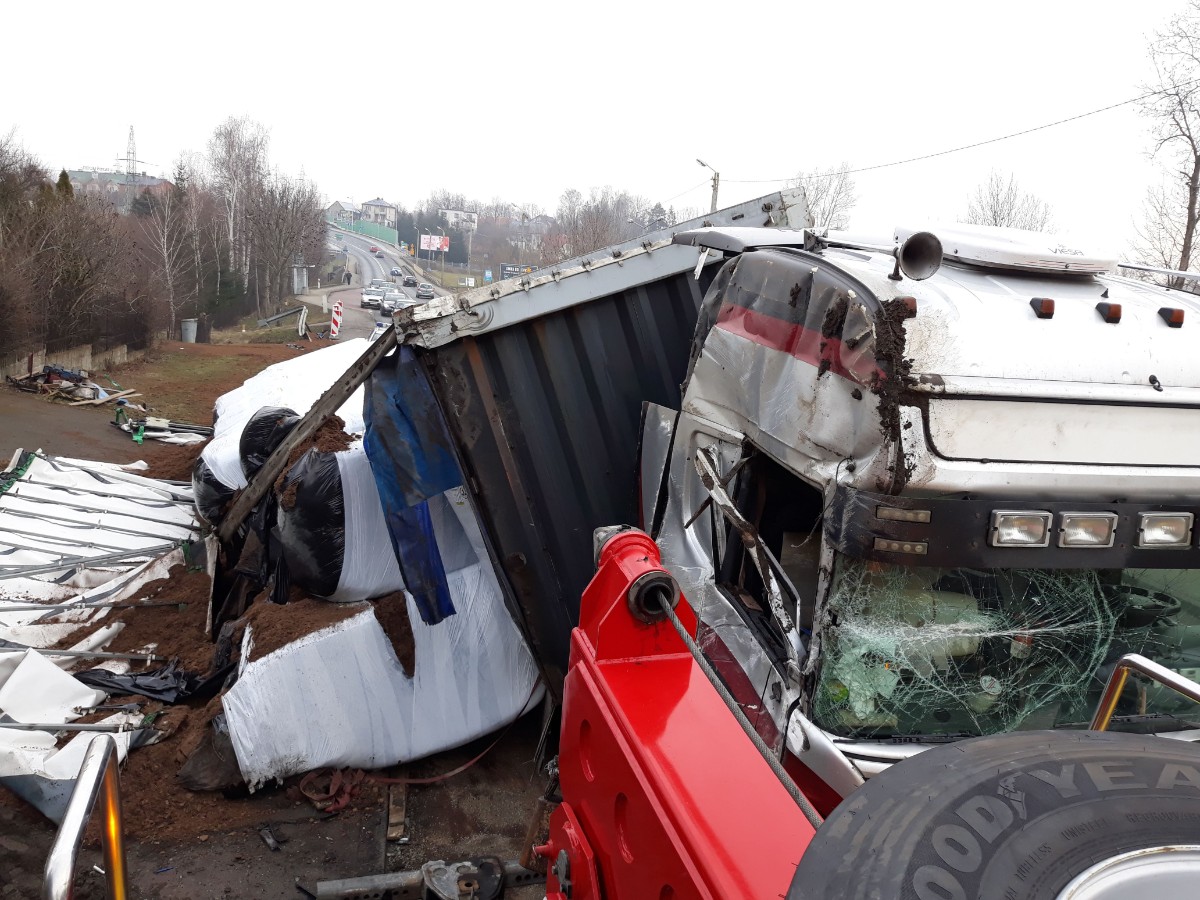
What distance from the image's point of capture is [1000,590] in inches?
84.1

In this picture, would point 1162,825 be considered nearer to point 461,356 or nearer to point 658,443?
point 658,443

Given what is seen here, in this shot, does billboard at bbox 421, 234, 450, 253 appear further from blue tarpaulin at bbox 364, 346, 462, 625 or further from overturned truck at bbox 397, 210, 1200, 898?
overturned truck at bbox 397, 210, 1200, 898

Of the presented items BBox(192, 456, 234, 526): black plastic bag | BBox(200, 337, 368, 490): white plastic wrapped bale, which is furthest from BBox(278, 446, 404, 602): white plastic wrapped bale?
BBox(192, 456, 234, 526): black plastic bag

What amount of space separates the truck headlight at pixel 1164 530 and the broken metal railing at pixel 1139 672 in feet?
1.46

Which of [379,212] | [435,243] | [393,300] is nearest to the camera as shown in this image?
[393,300]

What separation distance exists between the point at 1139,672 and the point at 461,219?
291 feet

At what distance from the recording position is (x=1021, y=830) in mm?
1020

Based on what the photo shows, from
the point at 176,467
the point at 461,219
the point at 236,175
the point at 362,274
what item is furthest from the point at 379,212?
the point at 176,467

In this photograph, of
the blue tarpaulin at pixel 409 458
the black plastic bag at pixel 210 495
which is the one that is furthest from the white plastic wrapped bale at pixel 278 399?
the blue tarpaulin at pixel 409 458

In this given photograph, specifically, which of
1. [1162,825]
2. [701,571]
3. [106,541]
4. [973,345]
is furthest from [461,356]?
[106,541]

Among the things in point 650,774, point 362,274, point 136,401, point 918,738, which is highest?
point 362,274

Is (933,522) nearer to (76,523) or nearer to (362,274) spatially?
(76,523)

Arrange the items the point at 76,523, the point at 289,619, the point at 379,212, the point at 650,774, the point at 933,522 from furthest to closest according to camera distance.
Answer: the point at 379,212 < the point at 76,523 < the point at 289,619 < the point at 933,522 < the point at 650,774

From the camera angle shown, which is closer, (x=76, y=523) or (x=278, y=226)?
(x=76, y=523)
